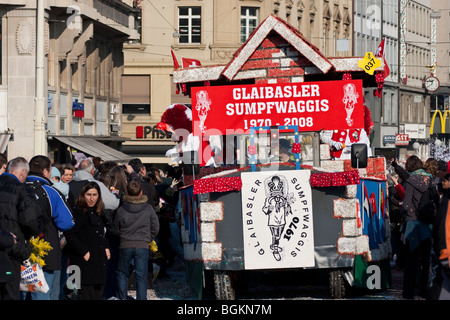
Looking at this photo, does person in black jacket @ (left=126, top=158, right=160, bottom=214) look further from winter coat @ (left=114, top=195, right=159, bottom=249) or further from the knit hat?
winter coat @ (left=114, top=195, right=159, bottom=249)

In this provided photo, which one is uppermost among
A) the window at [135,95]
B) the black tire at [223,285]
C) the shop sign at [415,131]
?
the window at [135,95]

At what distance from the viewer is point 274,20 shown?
1536 centimetres

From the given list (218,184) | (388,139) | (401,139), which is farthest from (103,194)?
(401,139)

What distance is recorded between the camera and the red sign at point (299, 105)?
1462 cm

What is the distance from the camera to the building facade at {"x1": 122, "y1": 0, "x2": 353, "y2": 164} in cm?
5112

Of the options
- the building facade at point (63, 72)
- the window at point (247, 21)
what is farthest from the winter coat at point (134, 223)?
the window at point (247, 21)

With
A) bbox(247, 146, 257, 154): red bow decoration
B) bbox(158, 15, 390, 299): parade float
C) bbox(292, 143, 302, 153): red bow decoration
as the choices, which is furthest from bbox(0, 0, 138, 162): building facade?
bbox(292, 143, 302, 153): red bow decoration

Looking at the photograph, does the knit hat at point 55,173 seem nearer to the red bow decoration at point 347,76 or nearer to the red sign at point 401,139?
the red bow decoration at point 347,76

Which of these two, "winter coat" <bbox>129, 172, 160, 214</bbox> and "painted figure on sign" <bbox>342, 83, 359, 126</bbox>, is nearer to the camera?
"painted figure on sign" <bbox>342, 83, 359, 126</bbox>

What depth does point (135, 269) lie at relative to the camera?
13414 mm

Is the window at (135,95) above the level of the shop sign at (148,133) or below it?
above

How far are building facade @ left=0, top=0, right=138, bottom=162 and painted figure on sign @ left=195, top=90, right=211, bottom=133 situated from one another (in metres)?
14.8

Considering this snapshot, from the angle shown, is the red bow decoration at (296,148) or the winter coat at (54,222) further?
the red bow decoration at (296,148)
